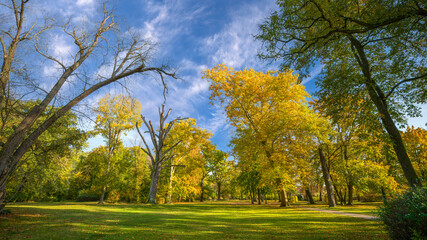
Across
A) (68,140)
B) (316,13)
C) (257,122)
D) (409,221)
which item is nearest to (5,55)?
(68,140)

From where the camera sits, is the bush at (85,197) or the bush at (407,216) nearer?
the bush at (407,216)

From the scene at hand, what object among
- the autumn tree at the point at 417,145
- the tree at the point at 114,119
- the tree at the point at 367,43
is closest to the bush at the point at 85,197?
the tree at the point at 114,119

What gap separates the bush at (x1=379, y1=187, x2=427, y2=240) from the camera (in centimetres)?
387

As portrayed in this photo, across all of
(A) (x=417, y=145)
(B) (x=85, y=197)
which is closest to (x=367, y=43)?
(A) (x=417, y=145)

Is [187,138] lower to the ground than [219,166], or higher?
higher

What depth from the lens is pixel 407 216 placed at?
4082 mm

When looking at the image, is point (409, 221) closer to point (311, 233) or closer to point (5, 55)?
point (311, 233)

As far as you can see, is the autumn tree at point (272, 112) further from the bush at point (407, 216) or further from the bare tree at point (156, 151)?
the bush at point (407, 216)

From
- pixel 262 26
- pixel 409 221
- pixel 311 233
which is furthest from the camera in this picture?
pixel 262 26

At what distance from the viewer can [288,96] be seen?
19.2m

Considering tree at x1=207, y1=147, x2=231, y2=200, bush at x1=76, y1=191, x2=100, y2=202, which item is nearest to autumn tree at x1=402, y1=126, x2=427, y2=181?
tree at x1=207, y1=147, x2=231, y2=200

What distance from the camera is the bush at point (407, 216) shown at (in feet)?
12.7

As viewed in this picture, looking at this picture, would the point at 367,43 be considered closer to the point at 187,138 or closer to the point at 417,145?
the point at 187,138

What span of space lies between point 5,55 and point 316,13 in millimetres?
13448
